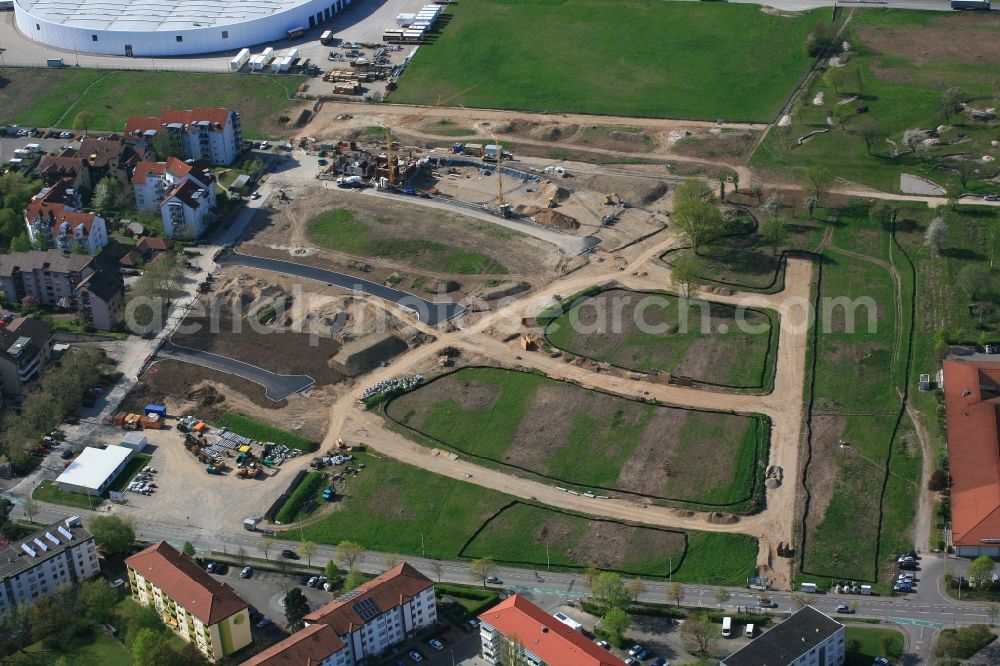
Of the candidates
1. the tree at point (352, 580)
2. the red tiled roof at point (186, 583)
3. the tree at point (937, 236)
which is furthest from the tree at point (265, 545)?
the tree at point (937, 236)

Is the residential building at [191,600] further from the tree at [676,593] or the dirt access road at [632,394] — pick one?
the tree at [676,593]

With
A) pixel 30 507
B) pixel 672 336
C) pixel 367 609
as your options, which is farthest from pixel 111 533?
pixel 672 336

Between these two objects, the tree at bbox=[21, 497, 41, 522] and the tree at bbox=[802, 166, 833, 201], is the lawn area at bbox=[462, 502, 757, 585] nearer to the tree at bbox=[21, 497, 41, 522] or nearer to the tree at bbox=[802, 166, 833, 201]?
the tree at bbox=[21, 497, 41, 522]

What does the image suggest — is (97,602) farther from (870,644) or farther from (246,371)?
(870,644)

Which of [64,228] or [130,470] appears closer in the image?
[130,470]

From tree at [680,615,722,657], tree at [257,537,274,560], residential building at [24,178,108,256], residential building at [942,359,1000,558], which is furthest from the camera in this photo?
residential building at [24,178,108,256]

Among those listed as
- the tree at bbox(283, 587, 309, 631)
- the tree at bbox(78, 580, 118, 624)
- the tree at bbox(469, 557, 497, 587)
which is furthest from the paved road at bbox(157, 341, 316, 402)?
the tree at bbox(469, 557, 497, 587)
